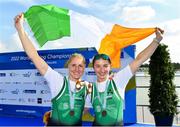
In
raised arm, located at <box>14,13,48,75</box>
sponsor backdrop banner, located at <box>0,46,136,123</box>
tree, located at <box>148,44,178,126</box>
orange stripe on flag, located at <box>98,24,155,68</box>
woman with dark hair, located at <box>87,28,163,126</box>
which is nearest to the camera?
woman with dark hair, located at <box>87,28,163,126</box>

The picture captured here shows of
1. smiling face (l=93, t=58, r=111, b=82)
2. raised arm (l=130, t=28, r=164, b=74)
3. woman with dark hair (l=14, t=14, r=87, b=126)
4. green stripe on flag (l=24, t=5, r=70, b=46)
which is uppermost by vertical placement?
green stripe on flag (l=24, t=5, r=70, b=46)

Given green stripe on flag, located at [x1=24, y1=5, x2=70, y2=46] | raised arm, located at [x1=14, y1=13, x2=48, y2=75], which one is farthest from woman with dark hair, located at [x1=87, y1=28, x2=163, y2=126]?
Answer: green stripe on flag, located at [x1=24, y1=5, x2=70, y2=46]

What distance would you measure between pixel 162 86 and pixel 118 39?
4.10m

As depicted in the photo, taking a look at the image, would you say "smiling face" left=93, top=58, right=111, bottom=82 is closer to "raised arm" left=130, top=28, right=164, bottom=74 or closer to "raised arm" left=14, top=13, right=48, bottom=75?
"raised arm" left=130, top=28, right=164, bottom=74

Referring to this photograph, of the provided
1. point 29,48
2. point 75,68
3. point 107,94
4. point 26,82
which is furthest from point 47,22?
point 26,82

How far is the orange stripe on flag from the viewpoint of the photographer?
437 centimetres

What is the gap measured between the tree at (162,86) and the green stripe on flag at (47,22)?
172 inches

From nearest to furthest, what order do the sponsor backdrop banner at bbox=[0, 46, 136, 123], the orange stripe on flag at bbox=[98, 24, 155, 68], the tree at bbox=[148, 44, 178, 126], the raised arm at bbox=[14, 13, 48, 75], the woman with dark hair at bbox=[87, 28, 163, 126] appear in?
the woman with dark hair at bbox=[87, 28, 163, 126] → the raised arm at bbox=[14, 13, 48, 75] → the orange stripe on flag at bbox=[98, 24, 155, 68] → the tree at bbox=[148, 44, 178, 126] → the sponsor backdrop banner at bbox=[0, 46, 136, 123]

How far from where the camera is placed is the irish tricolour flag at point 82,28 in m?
4.38

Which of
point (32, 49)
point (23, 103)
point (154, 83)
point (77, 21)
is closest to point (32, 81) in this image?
point (23, 103)

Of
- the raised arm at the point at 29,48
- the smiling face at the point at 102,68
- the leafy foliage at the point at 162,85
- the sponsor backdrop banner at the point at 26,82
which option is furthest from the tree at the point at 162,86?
the raised arm at the point at 29,48

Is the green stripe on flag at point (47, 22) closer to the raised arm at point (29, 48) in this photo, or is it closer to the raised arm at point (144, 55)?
the raised arm at point (29, 48)

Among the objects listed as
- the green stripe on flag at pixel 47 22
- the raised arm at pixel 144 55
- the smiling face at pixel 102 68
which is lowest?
the smiling face at pixel 102 68

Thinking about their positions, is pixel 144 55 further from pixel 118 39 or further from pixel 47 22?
pixel 47 22
